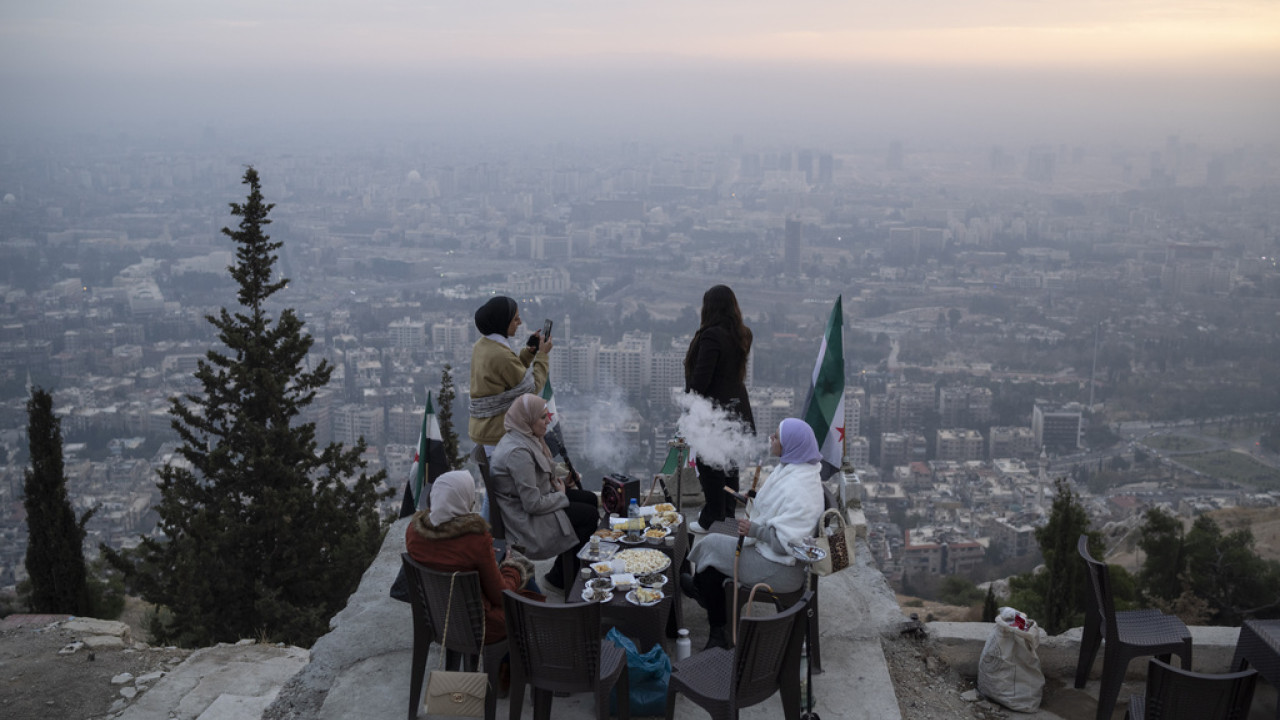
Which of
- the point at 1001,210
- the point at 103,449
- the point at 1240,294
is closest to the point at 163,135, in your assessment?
the point at 103,449

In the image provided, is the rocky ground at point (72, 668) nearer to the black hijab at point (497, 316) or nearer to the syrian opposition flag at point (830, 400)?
the black hijab at point (497, 316)

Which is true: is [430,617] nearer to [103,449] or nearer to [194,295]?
[103,449]

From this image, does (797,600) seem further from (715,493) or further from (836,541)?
(715,493)

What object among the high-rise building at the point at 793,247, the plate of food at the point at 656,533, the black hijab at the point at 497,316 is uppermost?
the high-rise building at the point at 793,247

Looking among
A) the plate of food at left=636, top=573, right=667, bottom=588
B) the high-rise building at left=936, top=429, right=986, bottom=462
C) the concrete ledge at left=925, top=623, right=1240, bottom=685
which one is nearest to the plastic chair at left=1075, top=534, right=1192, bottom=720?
the concrete ledge at left=925, top=623, right=1240, bottom=685

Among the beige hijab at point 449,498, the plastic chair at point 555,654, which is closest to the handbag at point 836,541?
the plastic chair at point 555,654

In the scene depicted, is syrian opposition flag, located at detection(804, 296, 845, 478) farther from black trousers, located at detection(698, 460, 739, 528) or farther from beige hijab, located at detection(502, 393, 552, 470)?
beige hijab, located at detection(502, 393, 552, 470)

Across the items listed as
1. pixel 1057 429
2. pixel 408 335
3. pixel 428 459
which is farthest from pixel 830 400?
pixel 408 335
